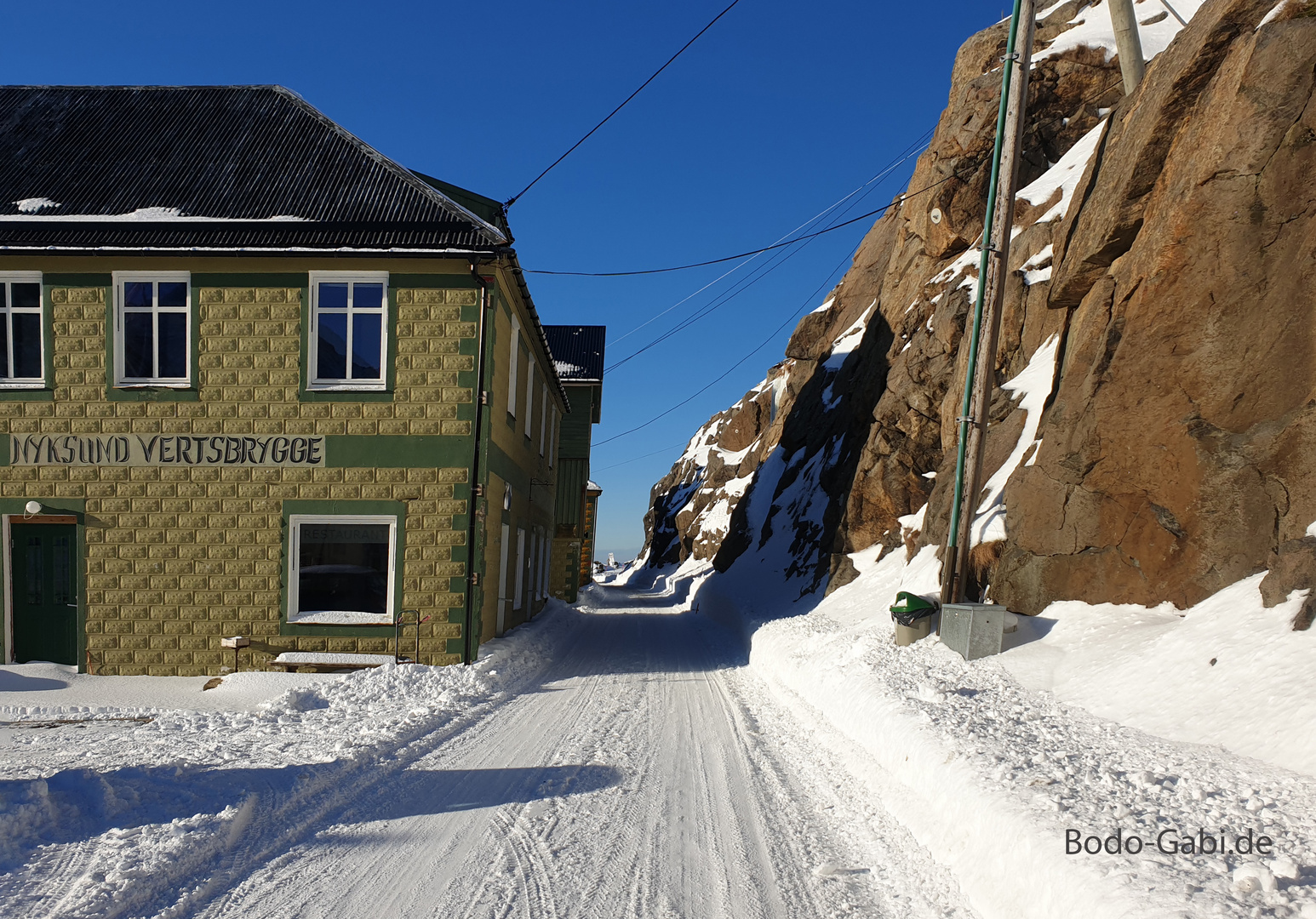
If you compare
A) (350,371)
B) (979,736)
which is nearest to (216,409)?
(350,371)

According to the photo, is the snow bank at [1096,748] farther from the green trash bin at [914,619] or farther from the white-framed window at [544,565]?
the white-framed window at [544,565]

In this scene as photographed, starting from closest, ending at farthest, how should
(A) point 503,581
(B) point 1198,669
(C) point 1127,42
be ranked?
(B) point 1198,669 → (C) point 1127,42 → (A) point 503,581

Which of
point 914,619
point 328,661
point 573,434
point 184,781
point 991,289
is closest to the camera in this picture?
point 184,781

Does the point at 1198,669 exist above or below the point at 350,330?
below

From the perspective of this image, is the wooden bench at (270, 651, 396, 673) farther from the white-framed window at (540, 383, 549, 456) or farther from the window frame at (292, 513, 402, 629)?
the white-framed window at (540, 383, 549, 456)

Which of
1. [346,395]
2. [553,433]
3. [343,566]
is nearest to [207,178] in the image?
[346,395]

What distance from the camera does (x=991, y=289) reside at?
1158 cm

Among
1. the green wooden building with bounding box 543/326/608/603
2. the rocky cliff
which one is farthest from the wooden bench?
the green wooden building with bounding box 543/326/608/603

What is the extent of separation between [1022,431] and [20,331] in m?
15.7

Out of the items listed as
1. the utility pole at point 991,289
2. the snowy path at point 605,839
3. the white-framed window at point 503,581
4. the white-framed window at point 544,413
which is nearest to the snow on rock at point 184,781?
the snowy path at point 605,839

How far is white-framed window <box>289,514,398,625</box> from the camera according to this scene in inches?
507

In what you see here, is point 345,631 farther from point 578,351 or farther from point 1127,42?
point 578,351

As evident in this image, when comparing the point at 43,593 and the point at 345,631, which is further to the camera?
the point at 43,593

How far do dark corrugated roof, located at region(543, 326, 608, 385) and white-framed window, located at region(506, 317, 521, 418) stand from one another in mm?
15390
